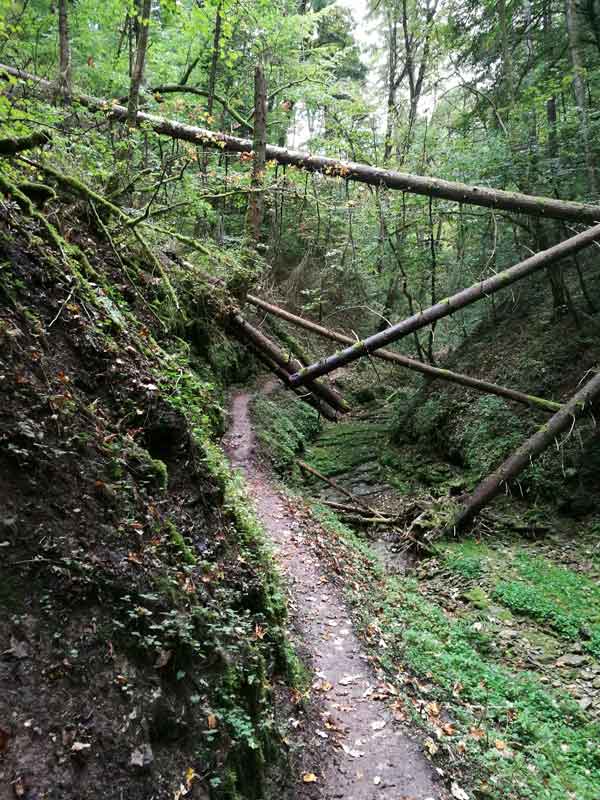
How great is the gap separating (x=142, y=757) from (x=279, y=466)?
8.87 m

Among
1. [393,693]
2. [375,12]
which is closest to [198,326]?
[393,693]

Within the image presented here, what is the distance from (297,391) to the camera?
15.4 m

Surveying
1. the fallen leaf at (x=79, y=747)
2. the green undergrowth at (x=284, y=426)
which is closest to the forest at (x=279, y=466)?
the fallen leaf at (x=79, y=747)

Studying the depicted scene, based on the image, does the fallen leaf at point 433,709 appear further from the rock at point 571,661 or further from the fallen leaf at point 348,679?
the rock at point 571,661

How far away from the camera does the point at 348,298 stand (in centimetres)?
2214

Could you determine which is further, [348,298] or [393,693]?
[348,298]

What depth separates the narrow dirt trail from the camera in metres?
3.92

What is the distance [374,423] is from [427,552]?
279 inches

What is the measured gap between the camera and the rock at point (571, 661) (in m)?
6.56

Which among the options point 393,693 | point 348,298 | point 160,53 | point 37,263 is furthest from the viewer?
point 348,298

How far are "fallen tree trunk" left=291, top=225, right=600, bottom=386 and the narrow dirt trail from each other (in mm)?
3390

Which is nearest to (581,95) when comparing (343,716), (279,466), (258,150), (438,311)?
(438,311)

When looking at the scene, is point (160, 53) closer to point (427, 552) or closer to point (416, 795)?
point (427, 552)

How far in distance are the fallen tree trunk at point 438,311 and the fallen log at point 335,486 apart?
135 inches
